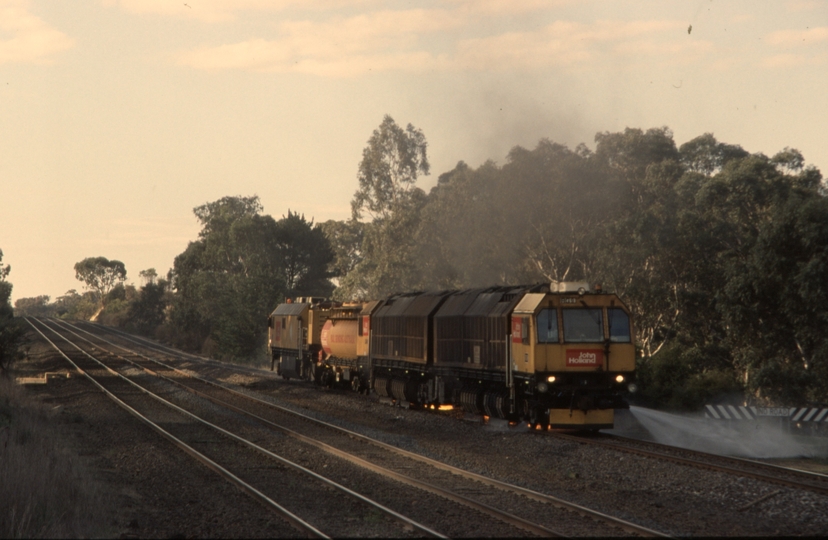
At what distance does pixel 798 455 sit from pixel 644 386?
12284 millimetres

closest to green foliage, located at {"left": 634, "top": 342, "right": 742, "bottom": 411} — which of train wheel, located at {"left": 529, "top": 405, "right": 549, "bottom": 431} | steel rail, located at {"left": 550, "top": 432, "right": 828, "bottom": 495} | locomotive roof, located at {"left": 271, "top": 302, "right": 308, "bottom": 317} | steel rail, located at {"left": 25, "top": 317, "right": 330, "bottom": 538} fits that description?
train wheel, located at {"left": 529, "top": 405, "right": 549, "bottom": 431}

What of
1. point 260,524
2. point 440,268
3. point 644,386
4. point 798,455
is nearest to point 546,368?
point 798,455

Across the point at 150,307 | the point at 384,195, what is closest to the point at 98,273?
the point at 150,307

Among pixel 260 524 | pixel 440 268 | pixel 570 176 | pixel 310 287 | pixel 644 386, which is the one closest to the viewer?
pixel 260 524

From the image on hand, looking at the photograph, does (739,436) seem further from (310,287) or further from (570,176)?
(310,287)

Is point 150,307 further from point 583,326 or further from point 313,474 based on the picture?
point 313,474

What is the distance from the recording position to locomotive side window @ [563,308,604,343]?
20.0m

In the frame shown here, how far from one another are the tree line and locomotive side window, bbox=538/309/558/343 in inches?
466

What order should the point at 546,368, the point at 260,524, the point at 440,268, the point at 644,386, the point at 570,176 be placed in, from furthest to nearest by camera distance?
1. the point at 440,268
2. the point at 570,176
3. the point at 644,386
4. the point at 546,368
5. the point at 260,524

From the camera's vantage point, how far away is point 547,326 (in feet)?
65.2

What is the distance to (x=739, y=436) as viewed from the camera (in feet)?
73.6

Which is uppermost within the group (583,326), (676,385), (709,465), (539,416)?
(583,326)

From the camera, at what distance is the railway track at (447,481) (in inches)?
439

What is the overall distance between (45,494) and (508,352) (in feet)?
38.7
